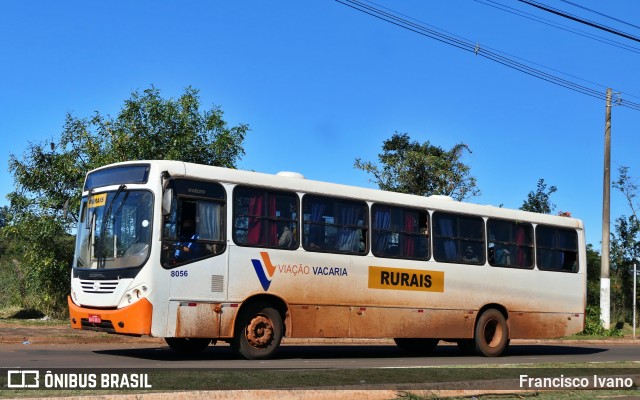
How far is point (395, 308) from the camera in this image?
1775 cm

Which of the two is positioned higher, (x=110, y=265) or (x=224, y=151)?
(x=224, y=151)

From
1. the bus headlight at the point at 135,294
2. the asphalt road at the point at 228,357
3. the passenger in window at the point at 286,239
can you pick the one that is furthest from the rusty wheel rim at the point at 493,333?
the bus headlight at the point at 135,294

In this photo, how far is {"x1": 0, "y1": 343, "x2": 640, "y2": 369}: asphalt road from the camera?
13.4 metres

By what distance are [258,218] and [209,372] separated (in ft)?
15.8

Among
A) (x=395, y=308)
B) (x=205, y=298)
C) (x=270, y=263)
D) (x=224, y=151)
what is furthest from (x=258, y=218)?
(x=224, y=151)

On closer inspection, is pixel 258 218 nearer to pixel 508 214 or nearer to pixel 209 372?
pixel 209 372

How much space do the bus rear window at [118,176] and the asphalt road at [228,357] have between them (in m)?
2.99

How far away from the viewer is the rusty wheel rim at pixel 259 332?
15250 mm

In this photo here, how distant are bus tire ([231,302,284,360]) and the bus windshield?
2282mm

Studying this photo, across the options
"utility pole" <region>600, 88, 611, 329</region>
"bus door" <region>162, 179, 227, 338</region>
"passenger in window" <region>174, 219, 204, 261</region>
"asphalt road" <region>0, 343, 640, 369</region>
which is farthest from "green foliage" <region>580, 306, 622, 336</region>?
"passenger in window" <region>174, 219, 204, 261</region>

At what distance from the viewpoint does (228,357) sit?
15922 millimetres

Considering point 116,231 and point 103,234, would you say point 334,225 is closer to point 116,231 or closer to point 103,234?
point 116,231

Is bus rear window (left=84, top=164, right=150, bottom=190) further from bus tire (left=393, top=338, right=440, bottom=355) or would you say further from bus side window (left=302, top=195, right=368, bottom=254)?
bus tire (left=393, top=338, right=440, bottom=355)

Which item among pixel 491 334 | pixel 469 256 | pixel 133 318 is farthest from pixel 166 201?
pixel 491 334
